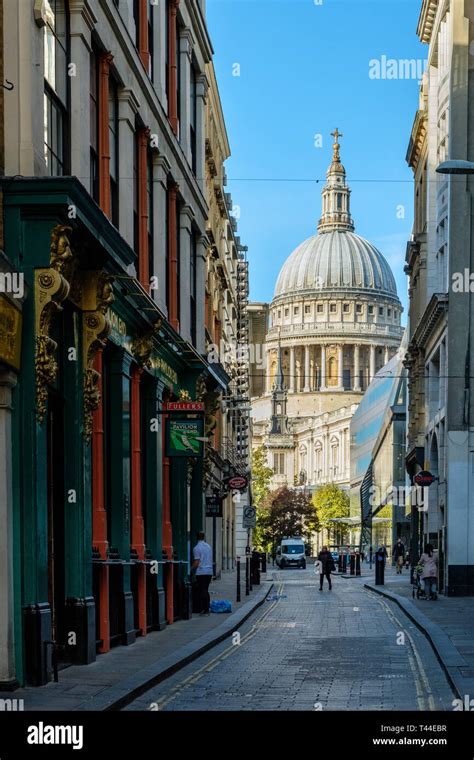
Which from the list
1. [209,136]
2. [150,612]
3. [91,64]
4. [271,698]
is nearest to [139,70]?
[91,64]

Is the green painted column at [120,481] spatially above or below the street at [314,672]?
above

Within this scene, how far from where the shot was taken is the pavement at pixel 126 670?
14703 mm

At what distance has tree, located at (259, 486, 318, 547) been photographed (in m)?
148

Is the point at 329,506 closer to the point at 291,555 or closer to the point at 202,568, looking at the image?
the point at 291,555

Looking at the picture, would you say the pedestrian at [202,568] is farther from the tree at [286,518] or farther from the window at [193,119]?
the tree at [286,518]

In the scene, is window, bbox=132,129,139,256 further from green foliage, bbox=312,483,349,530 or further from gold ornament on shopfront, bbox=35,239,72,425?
green foliage, bbox=312,483,349,530

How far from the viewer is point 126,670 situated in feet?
59.0

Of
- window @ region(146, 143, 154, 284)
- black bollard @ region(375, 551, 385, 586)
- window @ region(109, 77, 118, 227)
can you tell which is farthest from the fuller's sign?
black bollard @ region(375, 551, 385, 586)

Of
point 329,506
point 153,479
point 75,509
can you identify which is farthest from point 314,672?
point 329,506

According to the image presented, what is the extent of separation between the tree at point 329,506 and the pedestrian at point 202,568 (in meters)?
127

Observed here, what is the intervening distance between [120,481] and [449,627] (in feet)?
24.2

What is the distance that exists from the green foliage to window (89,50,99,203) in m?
138

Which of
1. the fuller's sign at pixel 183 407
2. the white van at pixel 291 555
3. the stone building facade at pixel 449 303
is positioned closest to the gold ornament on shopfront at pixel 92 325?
the fuller's sign at pixel 183 407

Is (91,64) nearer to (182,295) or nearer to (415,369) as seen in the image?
(182,295)
